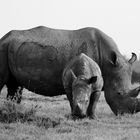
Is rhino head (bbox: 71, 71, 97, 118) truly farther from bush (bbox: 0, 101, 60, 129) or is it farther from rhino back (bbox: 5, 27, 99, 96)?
rhino back (bbox: 5, 27, 99, 96)

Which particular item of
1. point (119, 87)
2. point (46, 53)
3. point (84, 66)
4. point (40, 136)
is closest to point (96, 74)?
point (84, 66)

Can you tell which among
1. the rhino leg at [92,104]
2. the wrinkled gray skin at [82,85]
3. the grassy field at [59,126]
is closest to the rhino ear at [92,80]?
the wrinkled gray skin at [82,85]

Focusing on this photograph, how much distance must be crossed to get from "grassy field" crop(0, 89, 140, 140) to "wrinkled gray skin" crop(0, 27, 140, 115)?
80cm

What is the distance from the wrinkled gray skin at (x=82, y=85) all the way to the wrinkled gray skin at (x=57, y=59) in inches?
31.1

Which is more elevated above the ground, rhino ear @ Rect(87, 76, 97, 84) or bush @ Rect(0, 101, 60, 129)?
rhino ear @ Rect(87, 76, 97, 84)

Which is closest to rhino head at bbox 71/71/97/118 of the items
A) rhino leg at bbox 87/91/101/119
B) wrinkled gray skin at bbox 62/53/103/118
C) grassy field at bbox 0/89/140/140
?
wrinkled gray skin at bbox 62/53/103/118

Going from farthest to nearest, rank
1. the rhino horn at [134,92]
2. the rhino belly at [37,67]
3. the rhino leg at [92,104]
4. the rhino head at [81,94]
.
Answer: the rhino belly at [37,67] → the rhino horn at [134,92] → the rhino leg at [92,104] → the rhino head at [81,94]

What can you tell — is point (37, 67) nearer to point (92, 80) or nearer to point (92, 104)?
point (92, 104)

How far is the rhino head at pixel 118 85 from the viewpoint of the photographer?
1011 cm

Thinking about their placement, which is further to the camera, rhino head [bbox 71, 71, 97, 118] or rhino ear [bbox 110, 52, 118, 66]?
rhino ear [bbox 110, 52, 118, 66]

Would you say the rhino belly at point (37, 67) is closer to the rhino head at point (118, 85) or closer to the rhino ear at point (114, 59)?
the rhino head at point (118, 85)

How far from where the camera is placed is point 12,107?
8938 millimetres

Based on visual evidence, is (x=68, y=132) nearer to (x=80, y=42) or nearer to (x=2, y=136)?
(x=2, y=136)

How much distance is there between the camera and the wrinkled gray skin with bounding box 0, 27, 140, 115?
10.4 meters
